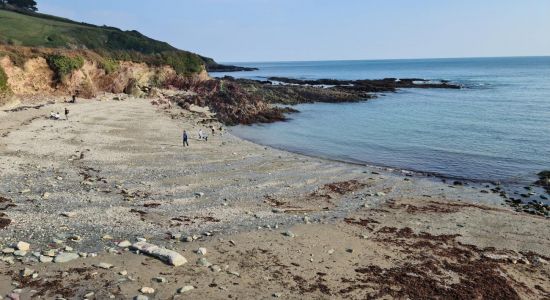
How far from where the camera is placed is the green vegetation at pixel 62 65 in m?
46.6

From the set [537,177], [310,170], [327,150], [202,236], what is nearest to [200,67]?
[327,150]

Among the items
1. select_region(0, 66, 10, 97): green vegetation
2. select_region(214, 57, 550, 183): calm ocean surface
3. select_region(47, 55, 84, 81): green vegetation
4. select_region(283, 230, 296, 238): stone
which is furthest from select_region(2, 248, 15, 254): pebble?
select_region(47, 55, 84, 81): green vegetation

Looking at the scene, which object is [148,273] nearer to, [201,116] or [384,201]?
[384,201]

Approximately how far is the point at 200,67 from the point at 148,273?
6604cm

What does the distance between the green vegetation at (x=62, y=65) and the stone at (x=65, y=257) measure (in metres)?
40.2

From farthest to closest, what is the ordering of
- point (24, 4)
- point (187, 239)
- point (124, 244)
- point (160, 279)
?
point (24, 4)
point (187, 239)
point (124, 244)
point (160, 279)

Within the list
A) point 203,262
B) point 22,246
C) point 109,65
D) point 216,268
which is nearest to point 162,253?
point 203,262

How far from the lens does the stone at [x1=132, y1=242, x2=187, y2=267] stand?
12.8 meters

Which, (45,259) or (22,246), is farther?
(22,246)

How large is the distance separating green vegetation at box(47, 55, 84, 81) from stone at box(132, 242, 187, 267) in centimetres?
4017

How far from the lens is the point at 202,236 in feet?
50.7

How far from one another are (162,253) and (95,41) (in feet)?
363

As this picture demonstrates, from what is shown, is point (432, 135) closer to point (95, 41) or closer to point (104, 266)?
point (104, 266)

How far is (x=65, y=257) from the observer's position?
1255 cm
